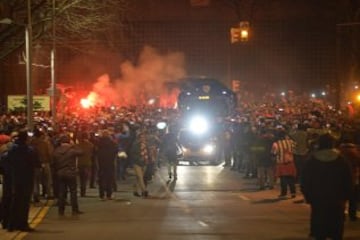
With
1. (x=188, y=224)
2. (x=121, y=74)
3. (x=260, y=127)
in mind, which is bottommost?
(x=188, y=224)

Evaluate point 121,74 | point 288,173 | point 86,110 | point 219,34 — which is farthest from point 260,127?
point 219,34

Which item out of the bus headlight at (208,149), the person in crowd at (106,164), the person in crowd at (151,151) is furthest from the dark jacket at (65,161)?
the bus headlight at (208,149)

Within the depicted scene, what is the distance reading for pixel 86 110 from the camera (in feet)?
155

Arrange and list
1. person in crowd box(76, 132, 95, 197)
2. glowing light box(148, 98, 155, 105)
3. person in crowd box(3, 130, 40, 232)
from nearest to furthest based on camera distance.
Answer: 1. person in crowd box(3, 130, 40, 232)
2. person in crowd box(76, 132, 95, 197)
3. glowing light box(148, 98, 155, 105)

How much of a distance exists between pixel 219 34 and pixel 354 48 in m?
21.8

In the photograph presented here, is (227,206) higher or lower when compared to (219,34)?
lower

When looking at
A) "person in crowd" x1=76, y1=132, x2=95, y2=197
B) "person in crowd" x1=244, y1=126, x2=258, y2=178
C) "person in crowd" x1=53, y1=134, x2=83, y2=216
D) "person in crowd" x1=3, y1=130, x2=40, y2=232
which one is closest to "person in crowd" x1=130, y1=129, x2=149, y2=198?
"person in crowd" x1=76, y1=132, x2=95, y2=197

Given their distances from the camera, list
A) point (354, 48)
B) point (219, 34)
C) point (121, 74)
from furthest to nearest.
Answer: point (219, 34) < point (121, 74) < point (354, 48)

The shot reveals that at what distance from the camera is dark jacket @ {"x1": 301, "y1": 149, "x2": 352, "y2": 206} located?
1005 cm

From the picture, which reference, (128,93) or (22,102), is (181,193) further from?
(128,93)

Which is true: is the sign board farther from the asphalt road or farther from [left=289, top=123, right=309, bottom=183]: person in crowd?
[left=289, top=123, right=309, bottom=183]: person in crowd

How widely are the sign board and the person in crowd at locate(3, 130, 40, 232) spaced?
1587cm

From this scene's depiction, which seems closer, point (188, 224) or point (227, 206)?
point (188, 224)

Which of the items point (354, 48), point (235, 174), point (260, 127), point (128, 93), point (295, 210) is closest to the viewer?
point (295, 210)
